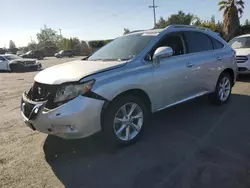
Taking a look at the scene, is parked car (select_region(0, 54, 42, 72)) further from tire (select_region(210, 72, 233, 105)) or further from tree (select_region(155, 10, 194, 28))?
tree (select_region(155, 10, 194, 28))

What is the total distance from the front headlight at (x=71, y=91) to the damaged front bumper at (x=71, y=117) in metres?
0.07

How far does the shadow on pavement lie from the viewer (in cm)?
325

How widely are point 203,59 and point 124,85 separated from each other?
2256mm

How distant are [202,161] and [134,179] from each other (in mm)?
984

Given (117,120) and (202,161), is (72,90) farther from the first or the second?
(202,161)

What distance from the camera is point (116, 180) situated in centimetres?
326

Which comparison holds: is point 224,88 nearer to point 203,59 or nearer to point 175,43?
point 203,59

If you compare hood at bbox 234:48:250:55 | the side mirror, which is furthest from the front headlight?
hood at bbox 234:48:250:55

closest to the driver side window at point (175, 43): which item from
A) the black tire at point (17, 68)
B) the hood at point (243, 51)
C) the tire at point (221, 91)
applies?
the tire at point (221, 91)

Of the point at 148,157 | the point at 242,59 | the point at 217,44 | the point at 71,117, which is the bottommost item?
the point at 148,157

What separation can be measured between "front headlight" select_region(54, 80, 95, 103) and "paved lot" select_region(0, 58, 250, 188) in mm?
922

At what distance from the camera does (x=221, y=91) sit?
618 cm

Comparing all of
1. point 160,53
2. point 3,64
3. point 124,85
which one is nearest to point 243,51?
point 160,53

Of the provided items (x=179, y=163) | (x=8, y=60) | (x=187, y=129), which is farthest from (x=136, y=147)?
(x=8, y=60)
